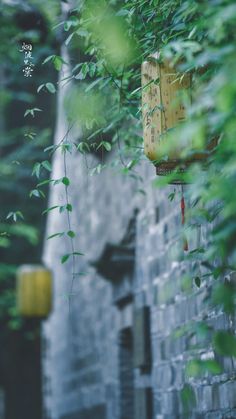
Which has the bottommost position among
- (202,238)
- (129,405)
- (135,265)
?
(129,405)

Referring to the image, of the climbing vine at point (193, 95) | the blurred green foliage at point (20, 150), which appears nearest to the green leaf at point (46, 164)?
the climbing vine at point (193, 95)

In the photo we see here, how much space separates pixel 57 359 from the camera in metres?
12.8

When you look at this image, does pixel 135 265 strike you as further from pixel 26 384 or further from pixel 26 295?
pixel 26 384

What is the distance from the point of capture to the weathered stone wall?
4934 mm

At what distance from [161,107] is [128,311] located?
13.6 ft

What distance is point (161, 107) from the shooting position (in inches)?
141

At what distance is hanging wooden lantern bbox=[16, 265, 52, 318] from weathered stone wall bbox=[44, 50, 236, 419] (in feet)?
1.38

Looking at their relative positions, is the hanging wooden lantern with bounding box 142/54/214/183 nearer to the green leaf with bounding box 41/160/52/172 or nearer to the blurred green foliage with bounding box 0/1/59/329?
the green leaf with bounding box 41/160/52/172

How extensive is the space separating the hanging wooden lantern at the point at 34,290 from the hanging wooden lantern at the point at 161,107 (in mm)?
6507

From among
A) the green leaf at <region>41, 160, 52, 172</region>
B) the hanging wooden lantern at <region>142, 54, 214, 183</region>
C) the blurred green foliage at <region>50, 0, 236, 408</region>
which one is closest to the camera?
the blurred green foliage at <region>50, 0, 236, 408</region>

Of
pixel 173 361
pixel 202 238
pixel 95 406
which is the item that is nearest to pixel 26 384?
pixel 95 406

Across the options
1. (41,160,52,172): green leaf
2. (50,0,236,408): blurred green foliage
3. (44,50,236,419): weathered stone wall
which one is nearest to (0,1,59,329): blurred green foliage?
(44,50,236,419): weathered stone wall

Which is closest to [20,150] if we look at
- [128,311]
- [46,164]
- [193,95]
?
[128,311]

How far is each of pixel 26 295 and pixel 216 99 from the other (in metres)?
8.07
